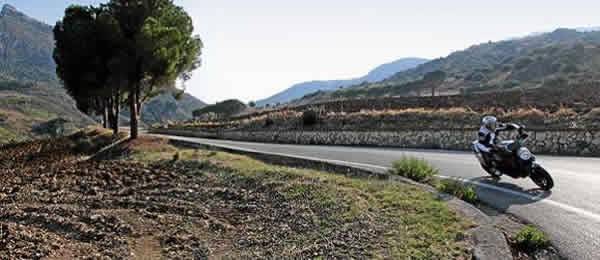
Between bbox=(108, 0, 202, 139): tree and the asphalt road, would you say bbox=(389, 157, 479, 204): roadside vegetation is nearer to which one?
the asphalt road

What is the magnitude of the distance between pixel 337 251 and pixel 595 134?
1326 cm

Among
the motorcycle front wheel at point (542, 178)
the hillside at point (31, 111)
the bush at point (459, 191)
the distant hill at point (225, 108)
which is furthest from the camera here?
the hillside at point (31, 111)

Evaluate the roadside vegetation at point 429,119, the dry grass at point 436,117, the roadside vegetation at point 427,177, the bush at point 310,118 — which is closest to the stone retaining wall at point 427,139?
the roadside vegetation at point 429,119

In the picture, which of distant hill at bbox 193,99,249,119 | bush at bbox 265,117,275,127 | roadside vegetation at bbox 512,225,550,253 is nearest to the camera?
roadside vegetation at bbox 512,225,550,253

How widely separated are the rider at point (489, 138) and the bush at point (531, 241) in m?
4.47

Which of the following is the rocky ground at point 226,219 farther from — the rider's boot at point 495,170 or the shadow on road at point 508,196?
the rider's boot at point 495,170

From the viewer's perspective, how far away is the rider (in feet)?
33.0

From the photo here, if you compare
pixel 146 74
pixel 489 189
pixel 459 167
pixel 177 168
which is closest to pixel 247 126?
pixel 146 74

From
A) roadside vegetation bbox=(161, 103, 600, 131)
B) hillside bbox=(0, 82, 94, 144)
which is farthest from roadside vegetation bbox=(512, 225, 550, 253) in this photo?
hillside bbox=(0, 82, 94, 144)

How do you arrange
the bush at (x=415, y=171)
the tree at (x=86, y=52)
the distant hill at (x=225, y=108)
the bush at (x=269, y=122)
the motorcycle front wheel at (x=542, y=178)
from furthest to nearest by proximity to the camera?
the distant hill at (x=225, y=108)
the bush at (x=269, y=122)
the tree at (x=86, y=52)
the bush at (x=415, y=171)
the motorcycle front wheel at (x=542, y=178)

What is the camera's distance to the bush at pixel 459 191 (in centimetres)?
824

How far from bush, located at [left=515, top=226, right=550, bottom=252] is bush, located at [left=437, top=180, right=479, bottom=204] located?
2455 mm

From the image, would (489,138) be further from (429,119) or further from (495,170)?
(429,119)

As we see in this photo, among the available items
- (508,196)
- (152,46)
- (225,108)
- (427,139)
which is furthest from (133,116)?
(225,108)
